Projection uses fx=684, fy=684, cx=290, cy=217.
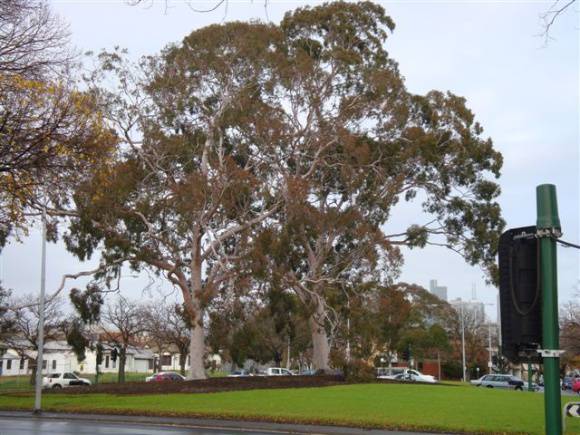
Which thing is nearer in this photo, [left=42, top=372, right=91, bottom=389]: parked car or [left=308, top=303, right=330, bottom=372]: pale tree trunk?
[left=308, top=303, right=330, bottom=372]: pale tree trunk

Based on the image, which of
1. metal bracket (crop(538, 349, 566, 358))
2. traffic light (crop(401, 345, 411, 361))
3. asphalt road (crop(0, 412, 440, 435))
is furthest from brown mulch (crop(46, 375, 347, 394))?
metal bracket (crop(538, 349, 566, 358))

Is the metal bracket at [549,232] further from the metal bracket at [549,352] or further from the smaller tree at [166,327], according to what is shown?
the smaller tree at [166,327]

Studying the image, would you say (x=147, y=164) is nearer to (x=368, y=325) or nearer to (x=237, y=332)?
(x=237, y=332)

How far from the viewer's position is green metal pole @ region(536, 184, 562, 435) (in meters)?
3.96

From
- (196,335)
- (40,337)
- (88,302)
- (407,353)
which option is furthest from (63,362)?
(40,337)

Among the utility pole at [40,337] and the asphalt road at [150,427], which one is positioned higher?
the utility pole at [40,337]

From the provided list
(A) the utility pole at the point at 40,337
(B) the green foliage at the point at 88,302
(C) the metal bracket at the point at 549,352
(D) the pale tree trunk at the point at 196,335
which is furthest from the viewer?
(D) the pale tree trunk at the point at 196,335

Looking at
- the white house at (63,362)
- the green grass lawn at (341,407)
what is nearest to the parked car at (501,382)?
the green grass lawn at (341,407)

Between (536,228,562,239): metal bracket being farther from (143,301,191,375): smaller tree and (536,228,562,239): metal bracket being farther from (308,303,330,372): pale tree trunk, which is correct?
(143,301,191,375): smaller tree

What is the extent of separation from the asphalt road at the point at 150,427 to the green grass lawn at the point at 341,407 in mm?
1064

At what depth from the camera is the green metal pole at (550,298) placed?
3.96 meters

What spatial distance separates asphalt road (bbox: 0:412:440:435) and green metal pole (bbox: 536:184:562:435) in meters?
15.3

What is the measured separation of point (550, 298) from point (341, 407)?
22511 millimetres

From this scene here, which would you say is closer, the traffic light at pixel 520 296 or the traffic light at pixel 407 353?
the traffic light at pixel 520 296
